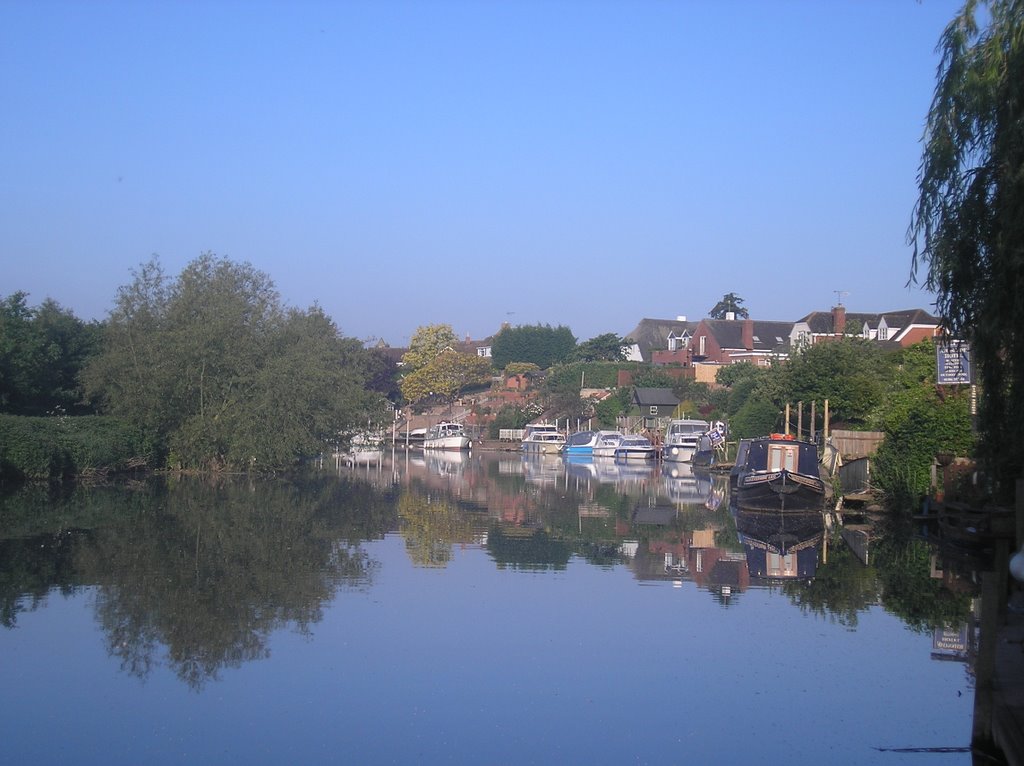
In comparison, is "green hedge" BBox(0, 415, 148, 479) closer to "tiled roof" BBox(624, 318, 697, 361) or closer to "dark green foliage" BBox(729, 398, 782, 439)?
"dark green foliage" BBox(729, 398, 782, 439)

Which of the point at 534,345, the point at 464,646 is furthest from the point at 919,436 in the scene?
the point at 534,345

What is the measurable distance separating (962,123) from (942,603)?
7.47 metres

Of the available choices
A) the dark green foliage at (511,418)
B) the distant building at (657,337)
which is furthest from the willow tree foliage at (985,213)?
the distant building at (657,337)

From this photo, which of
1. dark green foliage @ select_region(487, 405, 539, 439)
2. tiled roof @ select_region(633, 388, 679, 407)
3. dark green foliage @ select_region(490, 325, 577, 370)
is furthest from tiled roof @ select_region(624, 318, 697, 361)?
tiled roof @ select_region(633, 388, 679, 407)

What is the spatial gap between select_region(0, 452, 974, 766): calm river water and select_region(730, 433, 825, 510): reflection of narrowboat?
7.38m

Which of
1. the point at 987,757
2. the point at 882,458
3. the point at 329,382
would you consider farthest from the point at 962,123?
the point at 329,382

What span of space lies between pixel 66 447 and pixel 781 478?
24017 millimetres

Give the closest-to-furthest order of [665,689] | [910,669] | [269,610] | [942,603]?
[665,689]
[910,669]
[269,610]
[942,603]

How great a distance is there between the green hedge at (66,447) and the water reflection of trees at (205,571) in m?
5.80

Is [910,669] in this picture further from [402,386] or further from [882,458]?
[402,386]

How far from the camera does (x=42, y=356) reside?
45688 mm

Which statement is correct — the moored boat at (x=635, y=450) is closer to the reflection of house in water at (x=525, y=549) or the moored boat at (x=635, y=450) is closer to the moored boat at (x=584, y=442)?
the moored boat at (x=584, y=442)

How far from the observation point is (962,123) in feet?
40.8

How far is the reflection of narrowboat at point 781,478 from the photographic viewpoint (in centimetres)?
3278
